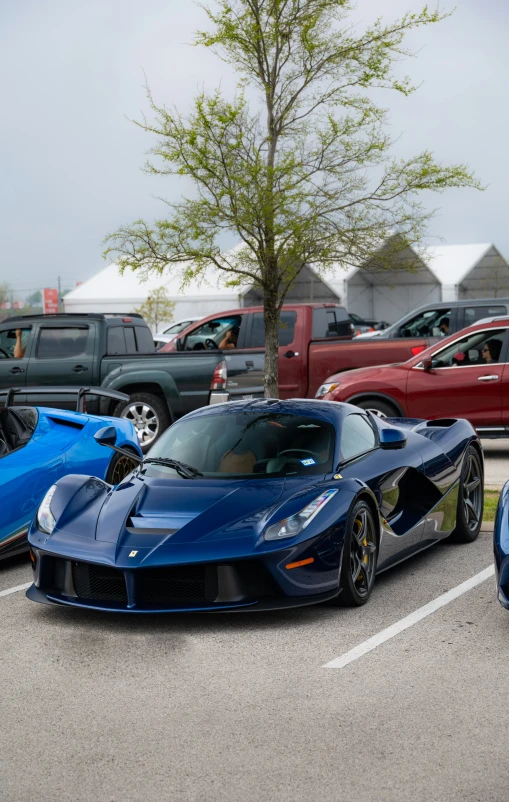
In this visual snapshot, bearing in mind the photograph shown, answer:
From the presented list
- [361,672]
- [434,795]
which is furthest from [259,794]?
[361,672]

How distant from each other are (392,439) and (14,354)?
10646mm

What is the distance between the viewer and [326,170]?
14.7 m

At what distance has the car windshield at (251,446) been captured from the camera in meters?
7.05

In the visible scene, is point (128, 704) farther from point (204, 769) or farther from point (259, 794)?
point (259, 794)

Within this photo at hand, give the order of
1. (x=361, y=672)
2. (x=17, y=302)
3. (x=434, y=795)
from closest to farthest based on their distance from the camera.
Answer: (x=434, y=795), (x=361, y=672), (x=17, y=302)

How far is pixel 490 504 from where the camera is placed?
10375 millimetres

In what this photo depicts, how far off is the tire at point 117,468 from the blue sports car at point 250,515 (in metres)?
1.62

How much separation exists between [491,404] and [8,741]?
1027 cm

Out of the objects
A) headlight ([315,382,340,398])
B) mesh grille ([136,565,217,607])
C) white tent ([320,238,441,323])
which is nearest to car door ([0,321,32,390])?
headlight ([315,382,340,398])

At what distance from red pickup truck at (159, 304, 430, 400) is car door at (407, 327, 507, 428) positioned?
2684 millimetres

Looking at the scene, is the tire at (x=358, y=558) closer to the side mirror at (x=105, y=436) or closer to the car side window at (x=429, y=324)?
the side mirror at (x=105, y=436)

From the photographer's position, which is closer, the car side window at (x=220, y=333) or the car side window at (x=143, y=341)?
the car side window at (x=143, y=341)

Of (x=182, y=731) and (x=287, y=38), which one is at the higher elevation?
(x=287, y=38)

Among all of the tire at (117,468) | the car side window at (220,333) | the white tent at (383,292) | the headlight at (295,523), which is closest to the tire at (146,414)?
the car side window at (220,333)
